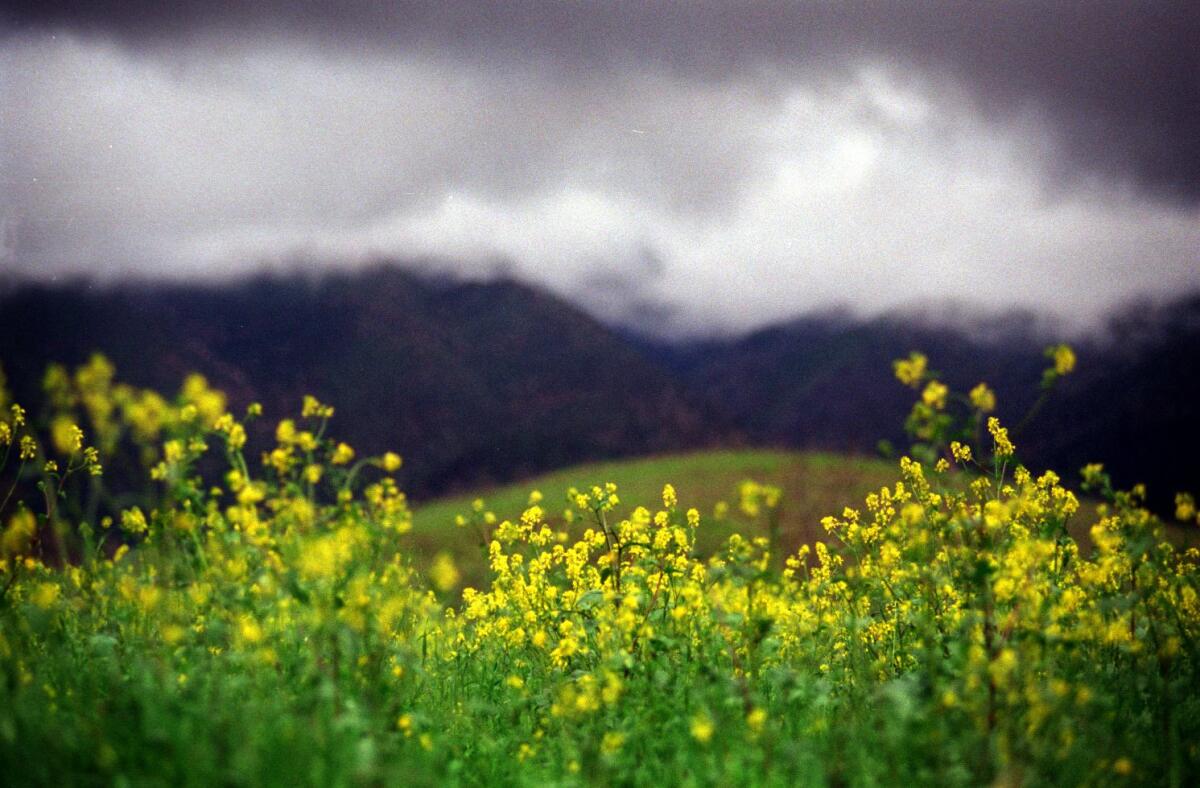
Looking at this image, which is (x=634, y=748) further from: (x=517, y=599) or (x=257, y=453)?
(x=257, y=453)

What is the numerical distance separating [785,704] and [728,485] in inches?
2219

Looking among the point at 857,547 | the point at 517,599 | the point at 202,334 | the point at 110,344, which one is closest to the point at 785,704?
the point at 857,547

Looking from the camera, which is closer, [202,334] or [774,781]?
[774,781]

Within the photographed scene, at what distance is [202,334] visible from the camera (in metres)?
193

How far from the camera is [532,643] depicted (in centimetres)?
604

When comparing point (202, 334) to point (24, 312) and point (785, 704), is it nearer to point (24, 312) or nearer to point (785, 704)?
point (24, 312)

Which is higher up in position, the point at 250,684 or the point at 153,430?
the point at 153,430

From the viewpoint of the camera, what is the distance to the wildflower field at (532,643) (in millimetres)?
3721

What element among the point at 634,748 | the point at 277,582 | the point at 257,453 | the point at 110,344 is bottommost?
the point at 634,748

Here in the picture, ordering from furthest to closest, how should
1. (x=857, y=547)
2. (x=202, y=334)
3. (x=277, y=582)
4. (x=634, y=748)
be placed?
(x=202, y=334) → (x=857, y=547) → (x=634, y=748) → (x=277, y=582)

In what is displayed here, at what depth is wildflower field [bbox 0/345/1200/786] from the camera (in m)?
3.72

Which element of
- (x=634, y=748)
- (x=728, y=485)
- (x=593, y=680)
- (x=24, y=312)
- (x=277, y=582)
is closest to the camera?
(x=277, y=582)

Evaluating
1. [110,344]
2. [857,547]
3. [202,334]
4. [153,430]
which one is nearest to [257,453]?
[153,430]

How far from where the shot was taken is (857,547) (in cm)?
619
